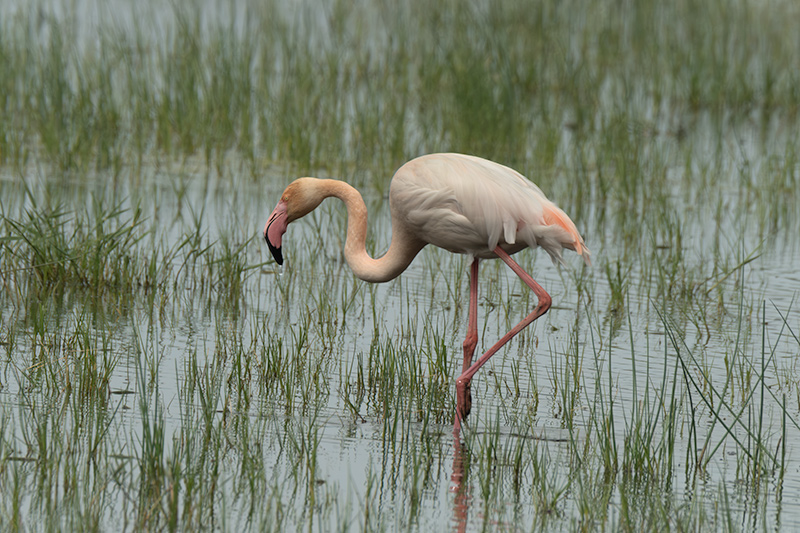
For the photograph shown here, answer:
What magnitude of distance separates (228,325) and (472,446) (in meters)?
1.97

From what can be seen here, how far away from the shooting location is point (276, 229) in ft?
20.2

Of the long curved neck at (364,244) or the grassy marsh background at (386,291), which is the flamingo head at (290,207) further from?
the grassy marsh background at (386,291)

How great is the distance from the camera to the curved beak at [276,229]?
614 centimetres

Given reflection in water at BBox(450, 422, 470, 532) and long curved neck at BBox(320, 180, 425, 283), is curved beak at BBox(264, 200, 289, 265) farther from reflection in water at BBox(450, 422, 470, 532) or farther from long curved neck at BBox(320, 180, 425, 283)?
reflection in water at BBox(450, 422, 470, 532)

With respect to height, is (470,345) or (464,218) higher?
(464,218)

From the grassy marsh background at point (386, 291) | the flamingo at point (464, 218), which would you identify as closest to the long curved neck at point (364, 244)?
the flamingo at point (464, 218)

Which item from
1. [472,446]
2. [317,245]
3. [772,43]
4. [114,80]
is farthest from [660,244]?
[772,43]

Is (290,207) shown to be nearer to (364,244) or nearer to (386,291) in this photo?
(364,244)

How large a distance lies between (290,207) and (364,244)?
0.42 meters

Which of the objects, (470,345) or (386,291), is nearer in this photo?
(470,345)

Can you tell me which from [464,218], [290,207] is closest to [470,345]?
[464,218]

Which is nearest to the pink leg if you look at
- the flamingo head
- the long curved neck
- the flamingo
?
the flamingo

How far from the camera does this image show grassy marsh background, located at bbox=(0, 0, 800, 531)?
446 centimetres

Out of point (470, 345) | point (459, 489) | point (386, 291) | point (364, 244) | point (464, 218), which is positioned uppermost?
point (464, 218)
